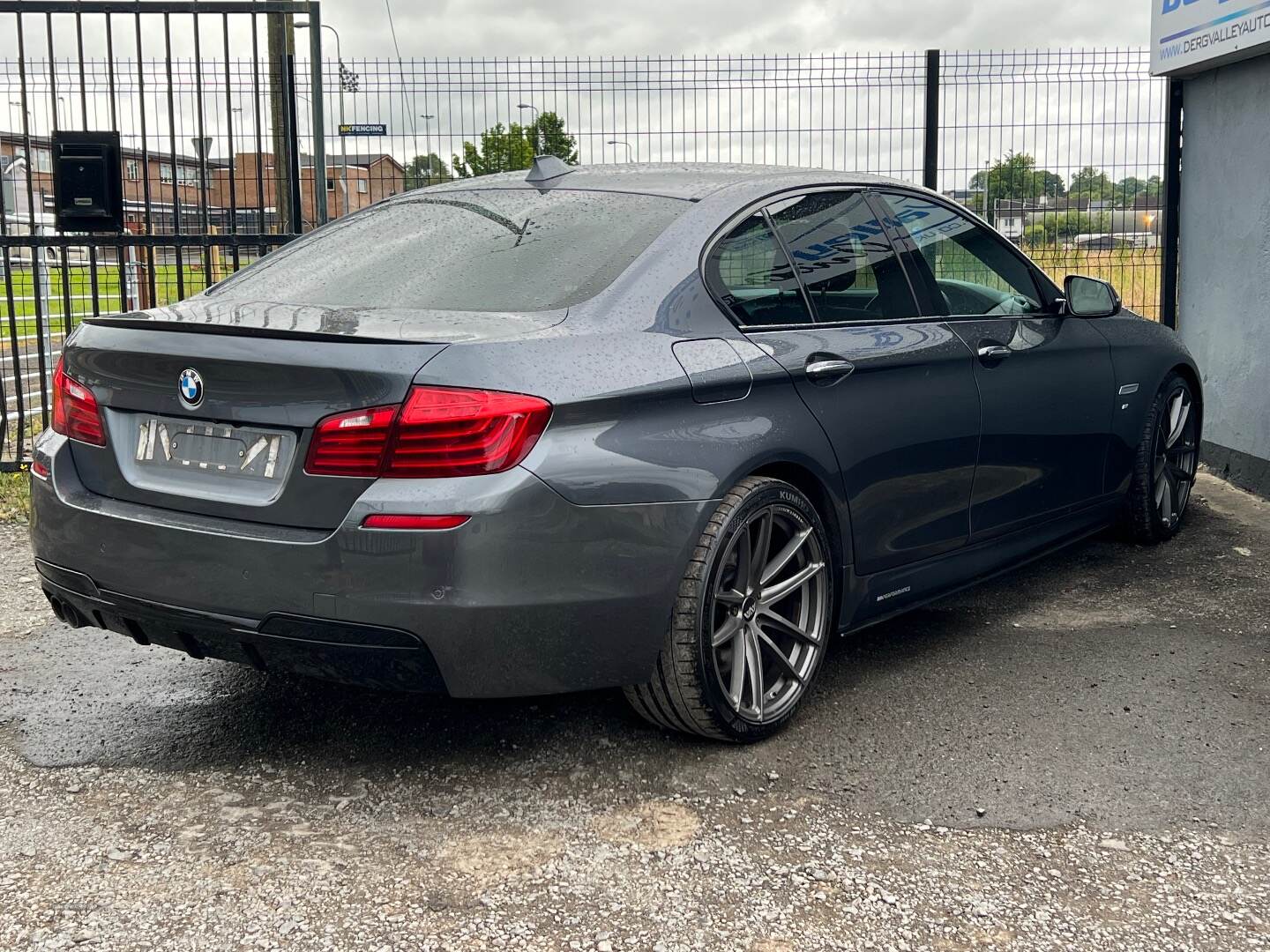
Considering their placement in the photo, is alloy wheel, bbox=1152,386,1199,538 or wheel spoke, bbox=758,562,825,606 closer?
wheel spoke, bbox=758,562,825,606

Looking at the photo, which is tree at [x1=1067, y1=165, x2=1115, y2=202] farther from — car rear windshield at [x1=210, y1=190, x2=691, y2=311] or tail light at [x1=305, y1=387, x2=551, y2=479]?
tail light at [x1=305, y1=387, x2=551, y2=479]

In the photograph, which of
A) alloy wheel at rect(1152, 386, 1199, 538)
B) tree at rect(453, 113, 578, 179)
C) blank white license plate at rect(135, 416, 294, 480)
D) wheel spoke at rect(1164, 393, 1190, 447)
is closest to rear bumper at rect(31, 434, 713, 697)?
blank white license plate at rect(135, 416, 294, 480)

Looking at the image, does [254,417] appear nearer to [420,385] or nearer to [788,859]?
[420,385]

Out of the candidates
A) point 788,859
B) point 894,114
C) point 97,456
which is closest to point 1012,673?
point 788,859

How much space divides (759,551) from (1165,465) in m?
2.95

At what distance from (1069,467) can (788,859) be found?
2484 mm

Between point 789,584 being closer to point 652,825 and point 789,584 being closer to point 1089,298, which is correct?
point 652,825

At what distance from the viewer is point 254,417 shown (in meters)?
3.15

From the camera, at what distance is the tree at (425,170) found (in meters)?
9.47

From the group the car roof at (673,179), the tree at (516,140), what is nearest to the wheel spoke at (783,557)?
the car roof at (673,179)

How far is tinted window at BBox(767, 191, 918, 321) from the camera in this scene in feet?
13.1

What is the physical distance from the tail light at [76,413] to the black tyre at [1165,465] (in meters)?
3.97

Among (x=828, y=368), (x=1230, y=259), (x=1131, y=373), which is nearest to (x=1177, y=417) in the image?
(x=1131, y=373)

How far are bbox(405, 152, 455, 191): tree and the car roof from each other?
519 cm
